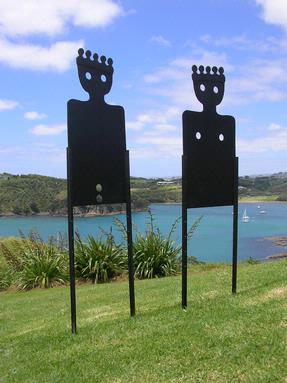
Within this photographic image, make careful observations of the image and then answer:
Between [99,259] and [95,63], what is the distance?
24.3 feet

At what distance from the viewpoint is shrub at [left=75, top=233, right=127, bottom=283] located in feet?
40.6

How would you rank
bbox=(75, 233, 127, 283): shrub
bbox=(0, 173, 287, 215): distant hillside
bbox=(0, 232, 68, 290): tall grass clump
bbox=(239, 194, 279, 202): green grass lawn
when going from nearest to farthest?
bbox=(75, 233, 127, 283): shrub
bbox=(0, 232, 68, 290): tall grass clump
bbox=(0, 173, 287, 215): distant hillside
bbox=(239, 194, 279, 202): green grass lawn

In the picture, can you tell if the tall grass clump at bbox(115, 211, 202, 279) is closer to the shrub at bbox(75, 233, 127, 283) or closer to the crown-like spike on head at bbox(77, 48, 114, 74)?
the shrub at bbox(75, 233, 127, 283)

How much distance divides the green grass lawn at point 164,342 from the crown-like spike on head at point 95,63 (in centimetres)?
291

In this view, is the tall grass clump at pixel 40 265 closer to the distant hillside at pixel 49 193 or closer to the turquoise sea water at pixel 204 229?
the turquoise sea water at pixel 204 229

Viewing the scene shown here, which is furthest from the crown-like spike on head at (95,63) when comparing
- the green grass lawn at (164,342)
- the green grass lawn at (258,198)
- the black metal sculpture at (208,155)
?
the green grass lawn at (258,198)

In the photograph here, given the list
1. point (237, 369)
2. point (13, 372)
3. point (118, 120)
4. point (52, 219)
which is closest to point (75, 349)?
point (13, 372)

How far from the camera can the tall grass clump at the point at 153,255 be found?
1255 centimetres

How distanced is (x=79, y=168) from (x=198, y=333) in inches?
84.2

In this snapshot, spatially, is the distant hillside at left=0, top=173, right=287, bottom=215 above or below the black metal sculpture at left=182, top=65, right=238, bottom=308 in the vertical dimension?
Answer: below

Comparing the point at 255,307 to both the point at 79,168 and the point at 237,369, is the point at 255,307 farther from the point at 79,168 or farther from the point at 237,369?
the point at 79,168

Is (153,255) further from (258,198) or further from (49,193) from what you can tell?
(258,198)

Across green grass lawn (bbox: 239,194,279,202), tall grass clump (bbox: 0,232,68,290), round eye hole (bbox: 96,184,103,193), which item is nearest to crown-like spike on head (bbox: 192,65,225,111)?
round eye hole (bbox: 96,184,103,193)

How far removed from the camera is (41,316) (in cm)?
777
